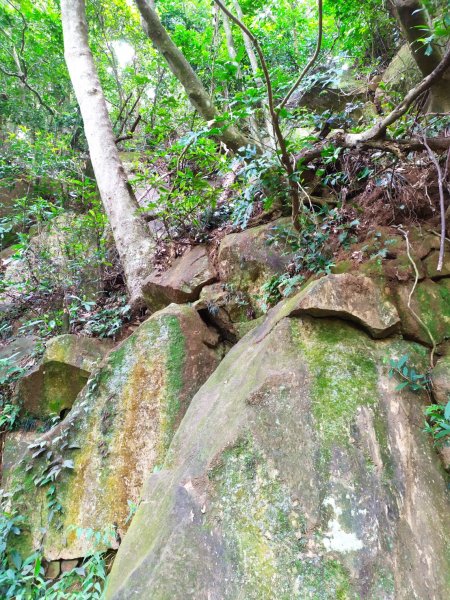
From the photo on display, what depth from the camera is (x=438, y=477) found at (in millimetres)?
2027

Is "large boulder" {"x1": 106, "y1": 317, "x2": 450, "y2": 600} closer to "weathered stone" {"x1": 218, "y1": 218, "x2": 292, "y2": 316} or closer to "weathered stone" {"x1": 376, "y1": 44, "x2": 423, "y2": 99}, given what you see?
"weathered stone" {"x1": 218, "y1": 218, "x2": 292, "y2": 316}

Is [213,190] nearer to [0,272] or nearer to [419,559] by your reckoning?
[419,559]

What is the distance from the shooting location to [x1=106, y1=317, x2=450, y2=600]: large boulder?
1810 mm

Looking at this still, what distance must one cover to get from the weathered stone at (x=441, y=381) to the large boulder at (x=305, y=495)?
0.29 ft

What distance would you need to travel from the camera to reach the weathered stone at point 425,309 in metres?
2.57

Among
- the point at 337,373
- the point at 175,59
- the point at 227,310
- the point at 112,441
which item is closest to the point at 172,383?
the point at 112,441

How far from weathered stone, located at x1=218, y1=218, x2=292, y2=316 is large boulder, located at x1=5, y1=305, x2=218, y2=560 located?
2.27 feet

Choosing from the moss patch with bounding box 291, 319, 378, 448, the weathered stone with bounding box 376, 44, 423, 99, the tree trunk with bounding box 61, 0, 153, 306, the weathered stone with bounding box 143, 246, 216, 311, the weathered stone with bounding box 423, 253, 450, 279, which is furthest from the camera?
the weathered stone with bounding box 376, 44, 423, 99

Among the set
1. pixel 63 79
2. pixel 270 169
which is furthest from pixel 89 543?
pixel 63 79

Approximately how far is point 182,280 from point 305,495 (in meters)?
2.95

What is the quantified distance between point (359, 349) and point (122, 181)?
4788mm

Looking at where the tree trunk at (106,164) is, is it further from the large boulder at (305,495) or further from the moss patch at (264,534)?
the moss patch at (264,534)

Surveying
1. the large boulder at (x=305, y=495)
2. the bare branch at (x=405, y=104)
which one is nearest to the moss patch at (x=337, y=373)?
the large boulder at (x=305, y=495)

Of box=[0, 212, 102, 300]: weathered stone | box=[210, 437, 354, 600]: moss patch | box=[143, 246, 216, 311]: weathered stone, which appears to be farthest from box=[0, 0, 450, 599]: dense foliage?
box=[210, 437, 354, 600]: moss patch
